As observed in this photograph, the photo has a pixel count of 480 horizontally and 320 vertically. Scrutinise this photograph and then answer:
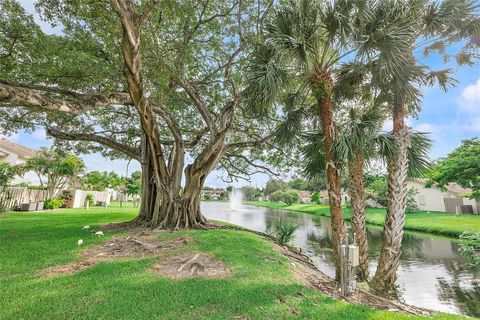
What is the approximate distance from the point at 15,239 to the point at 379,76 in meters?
10.3

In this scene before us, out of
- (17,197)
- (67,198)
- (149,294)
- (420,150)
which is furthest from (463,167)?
(67,198)

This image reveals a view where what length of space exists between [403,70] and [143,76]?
242 inches

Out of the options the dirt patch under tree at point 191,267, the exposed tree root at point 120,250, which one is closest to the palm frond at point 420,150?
the dirt patch under tree at point 191,267

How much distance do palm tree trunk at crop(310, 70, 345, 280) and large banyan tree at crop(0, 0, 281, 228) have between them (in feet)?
9.27

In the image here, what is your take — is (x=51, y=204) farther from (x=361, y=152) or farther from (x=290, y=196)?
(x=290, y=196)

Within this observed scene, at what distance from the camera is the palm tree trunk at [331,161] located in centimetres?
553

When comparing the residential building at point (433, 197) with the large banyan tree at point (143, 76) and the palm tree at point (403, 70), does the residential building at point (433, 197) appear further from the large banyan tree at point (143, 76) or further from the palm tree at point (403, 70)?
the large banyan tree at point (143, 76)

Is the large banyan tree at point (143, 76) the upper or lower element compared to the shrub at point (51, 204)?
upper

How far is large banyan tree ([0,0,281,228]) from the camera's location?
5496mm

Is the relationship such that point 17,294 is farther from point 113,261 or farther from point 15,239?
point 15,239

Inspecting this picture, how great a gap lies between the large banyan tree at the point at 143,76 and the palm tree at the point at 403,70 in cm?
369

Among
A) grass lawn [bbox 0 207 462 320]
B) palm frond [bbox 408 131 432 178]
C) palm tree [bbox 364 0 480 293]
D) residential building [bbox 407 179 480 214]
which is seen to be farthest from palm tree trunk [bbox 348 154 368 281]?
residential building [bbox 407 179 480 214]

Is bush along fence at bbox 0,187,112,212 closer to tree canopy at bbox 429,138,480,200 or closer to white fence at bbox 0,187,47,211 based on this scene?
white fence at bbox 0,187,47,211

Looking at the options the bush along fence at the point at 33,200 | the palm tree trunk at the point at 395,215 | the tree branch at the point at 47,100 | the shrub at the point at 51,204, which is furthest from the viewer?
the shrub at the point at 51,204
